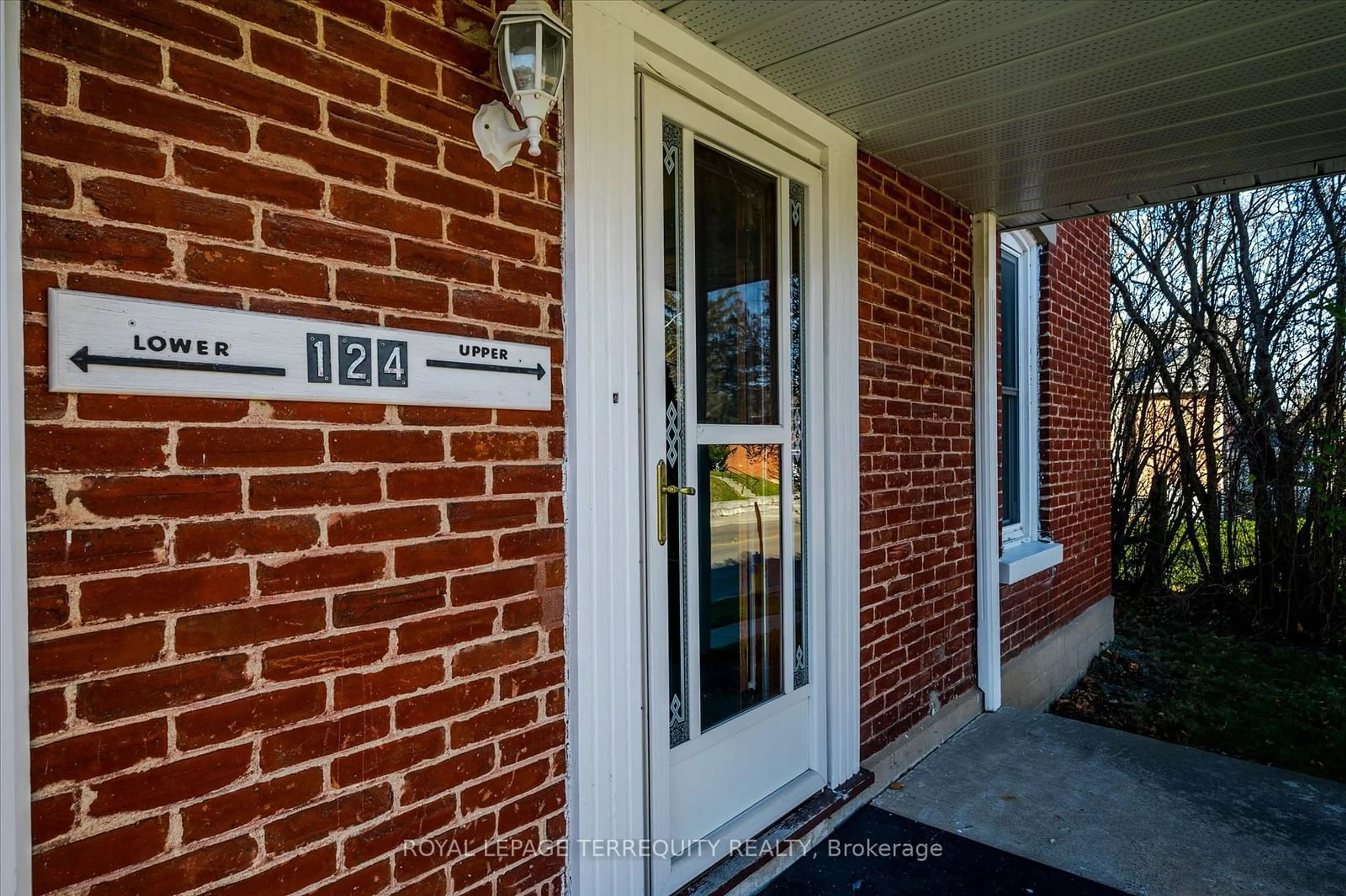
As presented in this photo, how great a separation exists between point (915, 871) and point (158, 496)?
2609 mm

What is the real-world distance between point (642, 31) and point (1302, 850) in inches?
143

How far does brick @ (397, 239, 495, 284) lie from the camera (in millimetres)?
1672

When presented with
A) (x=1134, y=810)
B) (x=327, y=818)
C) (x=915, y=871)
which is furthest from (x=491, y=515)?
(x=1134, y=810)

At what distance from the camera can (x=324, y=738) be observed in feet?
5.08

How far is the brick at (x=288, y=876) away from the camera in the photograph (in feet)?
4.75

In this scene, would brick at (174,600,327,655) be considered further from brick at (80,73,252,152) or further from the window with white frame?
the window with white frame

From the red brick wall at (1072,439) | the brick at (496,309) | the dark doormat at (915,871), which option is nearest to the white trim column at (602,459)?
the brick at (496,309)

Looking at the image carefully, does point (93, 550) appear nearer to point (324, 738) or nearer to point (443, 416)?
point (324, 738)

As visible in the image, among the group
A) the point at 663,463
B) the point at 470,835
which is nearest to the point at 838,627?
the point at 663,463

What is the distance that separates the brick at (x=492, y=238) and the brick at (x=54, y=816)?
126 centimetres

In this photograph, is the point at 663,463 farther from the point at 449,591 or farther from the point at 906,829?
the point at 906,829

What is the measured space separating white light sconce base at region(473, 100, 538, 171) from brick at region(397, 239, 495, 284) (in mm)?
245

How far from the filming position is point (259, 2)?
1.46 metres

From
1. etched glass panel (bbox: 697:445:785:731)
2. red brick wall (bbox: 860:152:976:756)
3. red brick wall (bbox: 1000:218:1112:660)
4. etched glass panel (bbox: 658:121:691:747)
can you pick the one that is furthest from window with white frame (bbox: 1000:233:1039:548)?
etched glass panel (bbox: 658:121:691:747)
